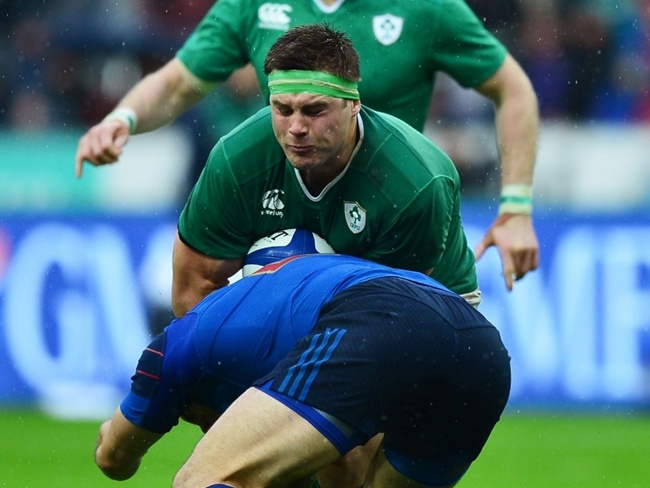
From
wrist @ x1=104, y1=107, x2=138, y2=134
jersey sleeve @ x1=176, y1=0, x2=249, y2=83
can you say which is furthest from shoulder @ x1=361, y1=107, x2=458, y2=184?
wrist @ x1=104, y1=107, x2=138, y2=134

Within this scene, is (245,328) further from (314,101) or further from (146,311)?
(146,311)

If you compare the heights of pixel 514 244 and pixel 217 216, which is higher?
pixel 217 216

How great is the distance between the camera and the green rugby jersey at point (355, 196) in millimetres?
5074

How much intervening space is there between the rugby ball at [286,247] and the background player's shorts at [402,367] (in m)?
0.85

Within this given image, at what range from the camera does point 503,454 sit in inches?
353

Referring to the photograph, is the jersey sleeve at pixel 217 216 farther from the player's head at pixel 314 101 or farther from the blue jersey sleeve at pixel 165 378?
the blue jersey sleeve at pixel 165 378

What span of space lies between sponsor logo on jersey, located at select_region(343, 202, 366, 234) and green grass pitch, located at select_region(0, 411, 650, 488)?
9.68 feet

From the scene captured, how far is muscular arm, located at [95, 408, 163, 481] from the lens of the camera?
490cm

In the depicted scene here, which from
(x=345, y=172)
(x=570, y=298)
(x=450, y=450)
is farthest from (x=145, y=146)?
(x=450, y=450)

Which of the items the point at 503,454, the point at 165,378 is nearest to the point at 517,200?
the point at 165,378

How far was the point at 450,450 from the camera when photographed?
4.55 metres

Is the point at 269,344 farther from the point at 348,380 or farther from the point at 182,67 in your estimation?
the point at 182,67

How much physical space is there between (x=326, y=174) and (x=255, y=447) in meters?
1.37

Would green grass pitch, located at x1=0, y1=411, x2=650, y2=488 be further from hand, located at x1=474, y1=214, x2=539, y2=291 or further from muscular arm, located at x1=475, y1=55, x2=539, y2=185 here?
muscular arm, located at x1=475, y1=55, x2=539, y2=185
